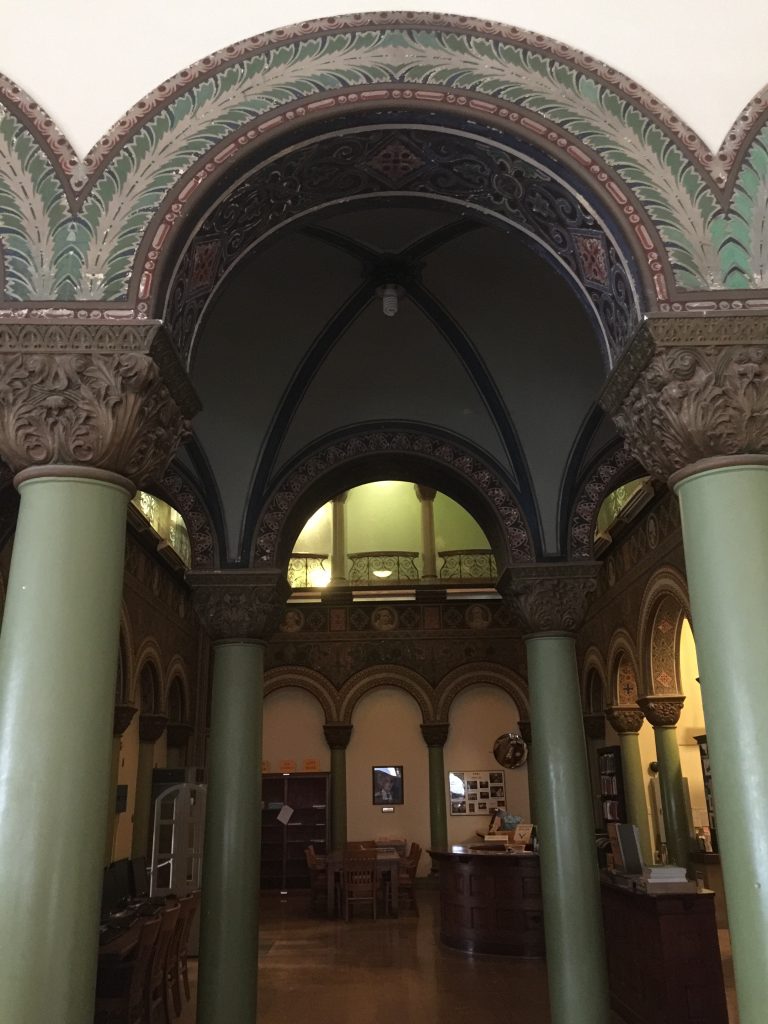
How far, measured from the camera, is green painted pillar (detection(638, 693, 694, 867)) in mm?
12258

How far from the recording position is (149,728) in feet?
46.6

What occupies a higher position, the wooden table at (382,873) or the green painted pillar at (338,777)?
→ the green painted pillar at (338,777)

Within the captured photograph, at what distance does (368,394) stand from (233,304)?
4.70 feet

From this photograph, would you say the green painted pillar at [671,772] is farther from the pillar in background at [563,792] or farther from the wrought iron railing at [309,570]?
the wrought iron railing at [309,570]

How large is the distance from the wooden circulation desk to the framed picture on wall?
6.77 meters

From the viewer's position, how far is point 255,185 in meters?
4.30

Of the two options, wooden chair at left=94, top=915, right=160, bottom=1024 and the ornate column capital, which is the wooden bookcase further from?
the ornate column capital

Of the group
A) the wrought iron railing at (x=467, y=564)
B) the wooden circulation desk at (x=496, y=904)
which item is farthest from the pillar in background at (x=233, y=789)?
the wrought iron railing at (x=467, y=564)

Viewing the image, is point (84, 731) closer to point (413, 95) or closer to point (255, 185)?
point (255, 185)

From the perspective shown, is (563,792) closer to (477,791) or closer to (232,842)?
(232,842)

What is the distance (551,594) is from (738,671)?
3.79 meters

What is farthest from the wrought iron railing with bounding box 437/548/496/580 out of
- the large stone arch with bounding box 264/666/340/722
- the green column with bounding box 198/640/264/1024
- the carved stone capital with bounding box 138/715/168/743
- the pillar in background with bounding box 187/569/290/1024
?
the green column with bounding box 198/640/264/1024

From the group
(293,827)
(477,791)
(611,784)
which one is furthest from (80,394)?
(477,791)

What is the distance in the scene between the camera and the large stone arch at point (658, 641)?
12469 mm
